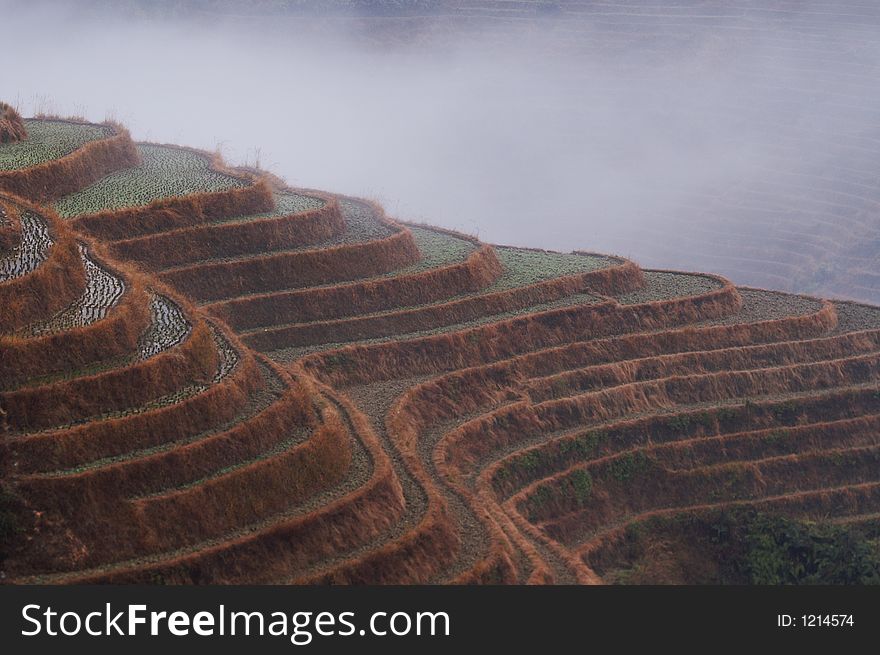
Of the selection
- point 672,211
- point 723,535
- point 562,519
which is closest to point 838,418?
point 723,535

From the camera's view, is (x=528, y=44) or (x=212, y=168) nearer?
(x=212, y=168)

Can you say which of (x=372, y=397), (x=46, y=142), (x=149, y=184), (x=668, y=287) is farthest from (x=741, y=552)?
(x=46, y=142)

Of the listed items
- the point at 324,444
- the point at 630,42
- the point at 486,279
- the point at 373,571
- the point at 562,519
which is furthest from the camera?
the point at 630,42

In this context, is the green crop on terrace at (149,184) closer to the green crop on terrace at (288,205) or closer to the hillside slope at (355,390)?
the hillside slope at (355,390)

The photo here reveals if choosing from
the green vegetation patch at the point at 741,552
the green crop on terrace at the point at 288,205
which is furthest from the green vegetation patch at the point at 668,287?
the green crop on terrace at the point at 288,205

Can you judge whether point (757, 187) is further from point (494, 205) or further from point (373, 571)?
point (373, 571)

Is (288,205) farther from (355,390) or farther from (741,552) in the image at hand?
(741,552)
